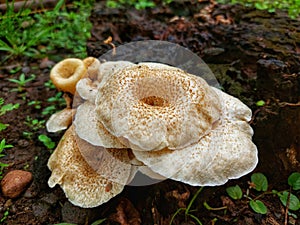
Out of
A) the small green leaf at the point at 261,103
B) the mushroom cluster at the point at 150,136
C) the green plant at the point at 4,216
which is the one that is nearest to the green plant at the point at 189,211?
the mushroom cluster at the point at 150,136

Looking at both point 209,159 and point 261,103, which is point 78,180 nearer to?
point 209,159

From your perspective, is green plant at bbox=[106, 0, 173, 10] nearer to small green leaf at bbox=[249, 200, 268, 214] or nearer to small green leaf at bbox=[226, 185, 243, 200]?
small green leaf at bbox=[226, 185, 243, 200]

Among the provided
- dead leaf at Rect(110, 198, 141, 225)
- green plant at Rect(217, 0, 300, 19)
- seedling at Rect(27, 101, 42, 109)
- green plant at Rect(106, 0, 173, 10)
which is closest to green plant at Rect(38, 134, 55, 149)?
seedling at Rect(27, 101, 42, 109)

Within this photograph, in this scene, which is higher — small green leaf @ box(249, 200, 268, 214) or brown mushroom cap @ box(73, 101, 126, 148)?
brown mushroom cap @ box(73, 101, 126, 148)

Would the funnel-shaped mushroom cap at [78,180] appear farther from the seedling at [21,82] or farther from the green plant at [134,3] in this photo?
the green plant at [134,3]

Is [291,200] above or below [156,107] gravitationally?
below

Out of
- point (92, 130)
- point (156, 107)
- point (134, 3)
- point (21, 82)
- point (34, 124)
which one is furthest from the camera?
point (134, 3)

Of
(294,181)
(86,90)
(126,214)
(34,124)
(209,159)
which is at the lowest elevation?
(126,214)

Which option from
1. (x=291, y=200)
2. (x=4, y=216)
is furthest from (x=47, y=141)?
(x=291, y=200)

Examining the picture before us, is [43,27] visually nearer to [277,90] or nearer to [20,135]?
[20,135]
